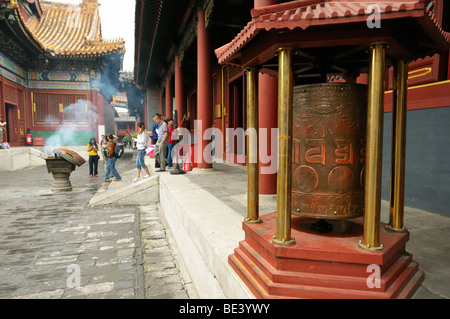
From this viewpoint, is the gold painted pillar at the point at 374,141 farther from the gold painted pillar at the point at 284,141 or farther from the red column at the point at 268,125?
the red column at the point at 268,125

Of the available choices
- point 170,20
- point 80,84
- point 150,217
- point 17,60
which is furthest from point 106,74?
point 150,217

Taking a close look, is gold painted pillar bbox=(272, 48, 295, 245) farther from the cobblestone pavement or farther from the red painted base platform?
the cobblestone pavement

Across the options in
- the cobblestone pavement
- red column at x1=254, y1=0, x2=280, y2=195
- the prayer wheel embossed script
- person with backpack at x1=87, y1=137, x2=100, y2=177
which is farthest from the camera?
person with backpack at x1=87, y1=137, x2=100, y2=177

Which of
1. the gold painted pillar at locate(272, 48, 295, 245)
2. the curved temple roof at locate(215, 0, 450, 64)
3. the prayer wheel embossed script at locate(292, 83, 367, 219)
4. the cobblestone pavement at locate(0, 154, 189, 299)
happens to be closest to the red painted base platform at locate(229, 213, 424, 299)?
the gold painted pillar at locate(272, 48, 295, 245)

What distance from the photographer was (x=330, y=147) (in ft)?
6.10

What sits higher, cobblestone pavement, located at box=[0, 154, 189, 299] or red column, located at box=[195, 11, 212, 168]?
red column, located at box=[195, 11, 212, 168]

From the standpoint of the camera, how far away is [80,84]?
64.9 ft

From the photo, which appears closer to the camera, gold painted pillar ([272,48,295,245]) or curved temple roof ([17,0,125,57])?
gold painted pillar ([272,48,295,245])

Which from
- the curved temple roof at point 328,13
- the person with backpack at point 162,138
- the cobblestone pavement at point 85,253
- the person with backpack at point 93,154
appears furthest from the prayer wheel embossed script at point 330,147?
the person with backpack at point 93,154

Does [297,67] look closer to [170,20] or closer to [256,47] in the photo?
[256,47]

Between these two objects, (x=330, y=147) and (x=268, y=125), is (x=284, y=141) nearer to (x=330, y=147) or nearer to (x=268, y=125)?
(x=330, y=147)

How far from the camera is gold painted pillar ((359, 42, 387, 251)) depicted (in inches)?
60.9

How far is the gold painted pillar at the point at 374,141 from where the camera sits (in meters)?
1.55

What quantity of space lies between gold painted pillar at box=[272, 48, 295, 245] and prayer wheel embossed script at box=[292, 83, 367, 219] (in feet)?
0.91
